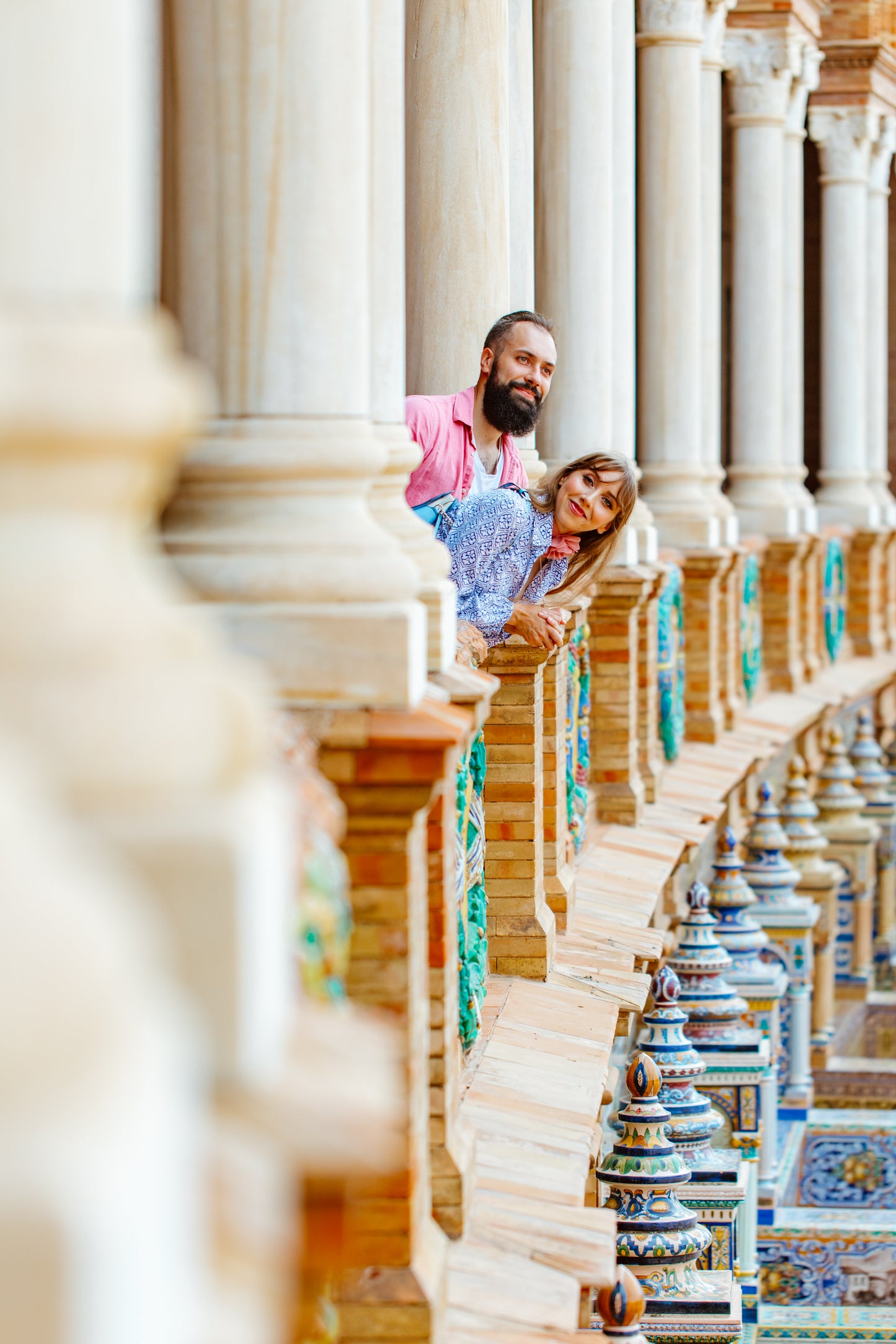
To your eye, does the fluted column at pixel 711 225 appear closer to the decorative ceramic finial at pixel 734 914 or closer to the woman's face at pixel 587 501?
the decorative ceramic finial at pixel 734 914

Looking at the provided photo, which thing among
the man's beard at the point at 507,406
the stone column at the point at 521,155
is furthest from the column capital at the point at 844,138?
the man's beard at the point at 507,406

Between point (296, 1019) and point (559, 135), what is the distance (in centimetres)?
831

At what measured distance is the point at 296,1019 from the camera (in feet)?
8.08

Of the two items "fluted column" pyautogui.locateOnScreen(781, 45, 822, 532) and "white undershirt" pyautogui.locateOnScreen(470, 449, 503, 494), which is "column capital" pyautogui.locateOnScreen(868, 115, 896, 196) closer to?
"fluted column" pyautogui.locateOnScreen(781, 45, 822, 532)

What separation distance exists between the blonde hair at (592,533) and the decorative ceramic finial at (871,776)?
12319mm

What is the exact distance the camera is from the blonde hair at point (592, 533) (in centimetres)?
604

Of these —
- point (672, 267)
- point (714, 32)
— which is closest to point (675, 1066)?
point (672, 267)

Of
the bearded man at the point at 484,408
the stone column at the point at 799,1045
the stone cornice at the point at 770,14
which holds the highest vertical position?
the stone cornice at the point at 770,14

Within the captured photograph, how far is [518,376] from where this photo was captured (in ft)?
21.5

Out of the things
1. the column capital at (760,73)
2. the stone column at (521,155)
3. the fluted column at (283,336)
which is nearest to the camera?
the fluted column at (283,336)

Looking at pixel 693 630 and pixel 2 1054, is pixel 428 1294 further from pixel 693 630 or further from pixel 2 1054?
pixel 693 630

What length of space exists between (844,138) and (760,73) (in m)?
3.41

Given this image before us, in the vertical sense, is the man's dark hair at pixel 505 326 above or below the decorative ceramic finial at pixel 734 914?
above

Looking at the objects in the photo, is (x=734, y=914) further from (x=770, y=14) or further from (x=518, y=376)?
(x=770, y=14)
